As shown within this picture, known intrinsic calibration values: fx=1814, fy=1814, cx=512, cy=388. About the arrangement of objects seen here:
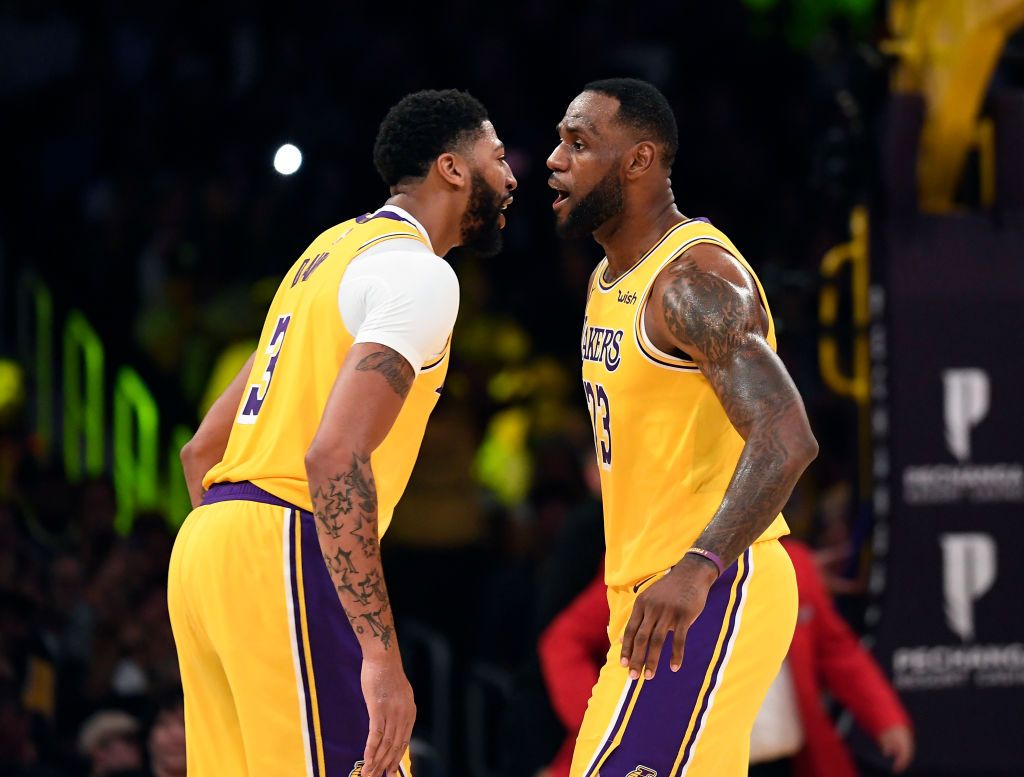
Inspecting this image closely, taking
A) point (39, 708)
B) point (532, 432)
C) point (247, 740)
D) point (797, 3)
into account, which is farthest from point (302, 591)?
point (797, 3)

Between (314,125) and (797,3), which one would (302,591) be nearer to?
(314,125)

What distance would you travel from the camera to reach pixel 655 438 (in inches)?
169

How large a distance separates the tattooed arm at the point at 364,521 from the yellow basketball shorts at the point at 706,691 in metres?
0.55

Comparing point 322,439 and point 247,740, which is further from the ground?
point 322,439

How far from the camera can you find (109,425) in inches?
440

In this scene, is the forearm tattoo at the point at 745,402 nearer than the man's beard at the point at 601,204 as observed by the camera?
Yes

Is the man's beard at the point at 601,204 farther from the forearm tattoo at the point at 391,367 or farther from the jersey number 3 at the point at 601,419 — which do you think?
the forearm tattoo at the point at 391,367

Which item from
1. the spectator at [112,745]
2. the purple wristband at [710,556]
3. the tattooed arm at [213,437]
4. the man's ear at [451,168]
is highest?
the man's ear at [451,168]

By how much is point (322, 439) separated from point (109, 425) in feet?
25.1

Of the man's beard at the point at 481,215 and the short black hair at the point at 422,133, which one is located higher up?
the short black hair at the point at 422,133

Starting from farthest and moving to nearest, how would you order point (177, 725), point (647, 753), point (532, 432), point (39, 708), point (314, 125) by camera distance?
1. point (314, 125)
2. point (532, 432)
3. point (39, 708)
4. point (177, 725)
5. point (647, 753)

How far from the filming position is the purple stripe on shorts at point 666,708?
13.5 feet

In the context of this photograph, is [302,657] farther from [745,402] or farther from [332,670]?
[745,402]

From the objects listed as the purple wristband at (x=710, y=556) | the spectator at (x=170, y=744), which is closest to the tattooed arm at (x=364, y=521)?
the purple wristband at (x=710, y=556)
